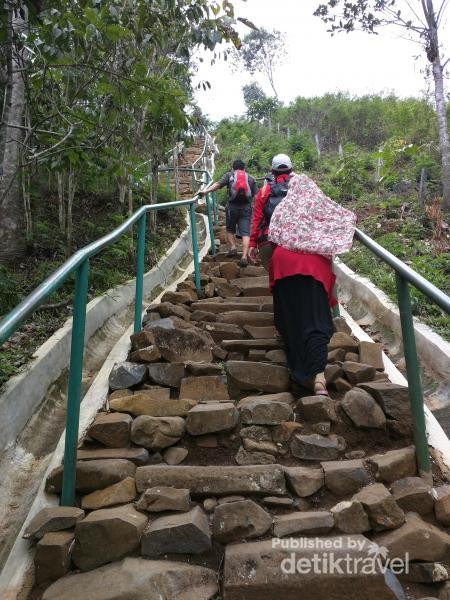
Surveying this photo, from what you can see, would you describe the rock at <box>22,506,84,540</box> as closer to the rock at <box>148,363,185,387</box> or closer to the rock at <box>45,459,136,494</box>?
the rock at <box>45,459,136,494</box>

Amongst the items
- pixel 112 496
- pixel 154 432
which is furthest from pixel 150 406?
pixel 112 496

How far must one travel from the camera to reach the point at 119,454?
7.67ft

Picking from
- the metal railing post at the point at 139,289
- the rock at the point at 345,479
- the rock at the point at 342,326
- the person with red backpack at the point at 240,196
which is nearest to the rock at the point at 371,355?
the rock at the point at 342,326

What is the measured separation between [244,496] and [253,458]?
270mm

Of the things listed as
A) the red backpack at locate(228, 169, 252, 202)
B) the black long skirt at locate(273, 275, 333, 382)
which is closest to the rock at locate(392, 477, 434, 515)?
the black long skirt at locate(273, 275, 333, 382)

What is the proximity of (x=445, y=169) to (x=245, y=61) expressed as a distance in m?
25.7

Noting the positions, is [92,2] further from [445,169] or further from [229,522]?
[445,169]

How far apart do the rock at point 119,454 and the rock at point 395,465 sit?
1.09 metres

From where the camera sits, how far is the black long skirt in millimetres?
2857

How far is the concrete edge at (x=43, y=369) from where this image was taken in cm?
248

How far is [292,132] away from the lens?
21.9 m

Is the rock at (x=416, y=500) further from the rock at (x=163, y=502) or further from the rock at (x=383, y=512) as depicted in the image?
the rock at (x=163, y=502)

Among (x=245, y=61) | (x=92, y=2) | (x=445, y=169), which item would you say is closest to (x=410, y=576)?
(x=92, y=2)

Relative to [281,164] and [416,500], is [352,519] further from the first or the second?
[281,164]
